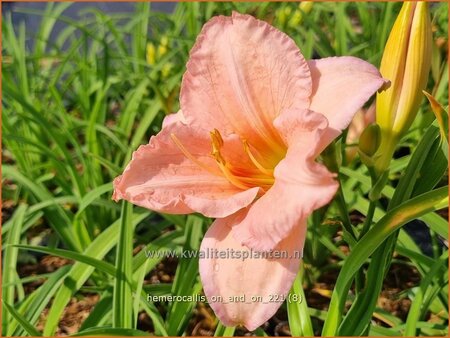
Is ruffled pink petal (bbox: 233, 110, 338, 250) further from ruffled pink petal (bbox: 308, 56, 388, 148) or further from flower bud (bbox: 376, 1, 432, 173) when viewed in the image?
flower bud (bbox: 376, 1, 432, 173)

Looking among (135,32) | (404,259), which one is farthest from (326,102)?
(135,32)

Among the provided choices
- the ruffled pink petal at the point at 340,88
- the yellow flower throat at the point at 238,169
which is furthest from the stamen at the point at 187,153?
the ruffled pink petal at the point at 340,88

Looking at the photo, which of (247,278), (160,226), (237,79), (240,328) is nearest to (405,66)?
(237,79)

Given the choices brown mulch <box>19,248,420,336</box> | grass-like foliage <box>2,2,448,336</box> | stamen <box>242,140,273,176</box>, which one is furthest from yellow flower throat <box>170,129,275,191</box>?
brown mulch <box>19,248,420,336</box>

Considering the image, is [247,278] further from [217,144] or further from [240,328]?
[240,328]

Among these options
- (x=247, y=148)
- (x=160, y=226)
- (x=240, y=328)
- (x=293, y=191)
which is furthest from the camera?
(x=160, y=226)

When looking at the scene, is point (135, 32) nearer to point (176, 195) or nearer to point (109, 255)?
point (109, 255)
